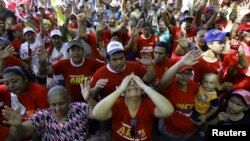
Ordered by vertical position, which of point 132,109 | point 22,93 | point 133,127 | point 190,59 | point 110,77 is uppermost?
point 190,59

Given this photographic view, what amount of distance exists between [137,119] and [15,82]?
4.61ft

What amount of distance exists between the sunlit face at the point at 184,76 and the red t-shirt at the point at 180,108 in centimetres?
6

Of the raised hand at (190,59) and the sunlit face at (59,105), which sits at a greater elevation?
the raised hand at (190,59)

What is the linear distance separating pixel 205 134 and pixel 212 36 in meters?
1.43

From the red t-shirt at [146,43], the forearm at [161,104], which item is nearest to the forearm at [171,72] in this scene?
the forearm at [161,104]

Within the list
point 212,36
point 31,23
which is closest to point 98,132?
point 212,36

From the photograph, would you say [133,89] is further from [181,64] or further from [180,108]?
[180,108]

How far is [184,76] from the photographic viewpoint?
377 centimetres

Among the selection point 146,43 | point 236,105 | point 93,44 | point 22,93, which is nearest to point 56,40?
point 93,44

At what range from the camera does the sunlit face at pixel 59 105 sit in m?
3.01

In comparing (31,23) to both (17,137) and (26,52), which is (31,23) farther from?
(17,137)

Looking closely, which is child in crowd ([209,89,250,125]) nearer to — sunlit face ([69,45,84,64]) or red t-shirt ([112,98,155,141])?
red t-shirt ([112,98,155,141])

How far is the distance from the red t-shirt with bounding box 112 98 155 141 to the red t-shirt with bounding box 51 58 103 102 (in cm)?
137

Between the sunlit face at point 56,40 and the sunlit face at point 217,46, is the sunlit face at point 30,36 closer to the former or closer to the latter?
the sunlit face at point 56,40
